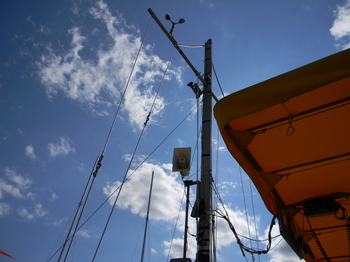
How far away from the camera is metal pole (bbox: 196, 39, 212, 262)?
411cm

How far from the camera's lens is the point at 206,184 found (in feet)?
15.6

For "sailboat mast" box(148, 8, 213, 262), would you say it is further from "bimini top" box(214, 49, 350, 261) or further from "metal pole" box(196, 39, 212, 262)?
"bimini top" box(214, 49, 350, 261)

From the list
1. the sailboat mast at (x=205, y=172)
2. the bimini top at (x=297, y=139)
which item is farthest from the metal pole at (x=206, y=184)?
the bimini top at (x=297, y=139)

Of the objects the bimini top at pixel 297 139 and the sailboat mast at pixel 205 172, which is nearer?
the bimini top at pixel 297 139

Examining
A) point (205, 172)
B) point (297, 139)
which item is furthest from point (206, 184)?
point (297, 139)

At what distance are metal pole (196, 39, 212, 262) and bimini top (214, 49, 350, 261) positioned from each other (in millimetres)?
1190

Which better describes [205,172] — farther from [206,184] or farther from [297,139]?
[297,139]

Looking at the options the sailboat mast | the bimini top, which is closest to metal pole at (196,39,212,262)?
the sailboat mast

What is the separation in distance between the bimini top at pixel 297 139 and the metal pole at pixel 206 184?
119 cm

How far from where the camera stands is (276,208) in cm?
381

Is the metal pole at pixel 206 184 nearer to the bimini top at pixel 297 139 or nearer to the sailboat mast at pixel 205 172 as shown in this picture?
the sailboat mast at pixel 205 172

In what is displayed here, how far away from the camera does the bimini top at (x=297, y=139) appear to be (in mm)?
2547

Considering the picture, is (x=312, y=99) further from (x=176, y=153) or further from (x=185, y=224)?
(x=185, y=224)

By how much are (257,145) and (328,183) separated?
136 cm
